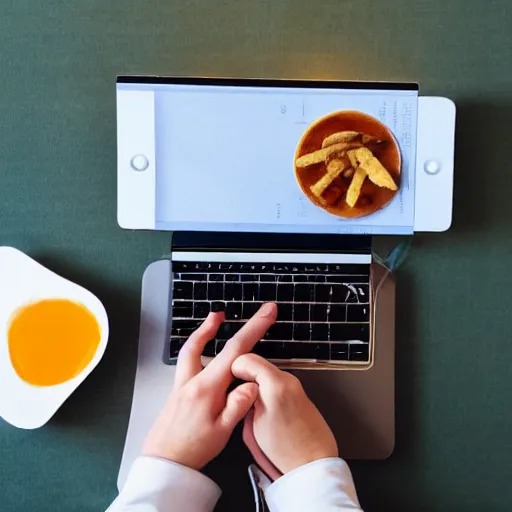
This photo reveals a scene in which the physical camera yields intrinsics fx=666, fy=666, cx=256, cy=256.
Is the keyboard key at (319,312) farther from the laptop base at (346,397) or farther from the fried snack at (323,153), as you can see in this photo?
the fried snack at (323,153)

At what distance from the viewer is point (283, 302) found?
32.3 inches

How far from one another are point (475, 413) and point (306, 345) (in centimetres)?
23

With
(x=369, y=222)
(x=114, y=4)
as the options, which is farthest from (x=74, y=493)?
(x=114, y=4)

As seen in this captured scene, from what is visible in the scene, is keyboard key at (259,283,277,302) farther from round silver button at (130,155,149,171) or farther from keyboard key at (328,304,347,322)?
round silver button at (130,155,149,171)

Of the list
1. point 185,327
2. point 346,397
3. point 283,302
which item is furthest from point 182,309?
point 346,397

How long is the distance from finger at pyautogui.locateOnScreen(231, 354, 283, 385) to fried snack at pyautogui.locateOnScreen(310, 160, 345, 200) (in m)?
0.21

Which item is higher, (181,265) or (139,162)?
(139,162)

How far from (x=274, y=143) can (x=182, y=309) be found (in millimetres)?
232

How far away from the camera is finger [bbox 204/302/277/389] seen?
0.79 meters

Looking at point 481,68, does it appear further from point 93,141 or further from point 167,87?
point 93,141

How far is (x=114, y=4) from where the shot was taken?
84cm

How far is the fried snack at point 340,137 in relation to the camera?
0.79 meters

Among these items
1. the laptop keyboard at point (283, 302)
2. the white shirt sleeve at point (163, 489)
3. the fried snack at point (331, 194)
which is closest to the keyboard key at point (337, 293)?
the laptop keyboard at point (283, 302)

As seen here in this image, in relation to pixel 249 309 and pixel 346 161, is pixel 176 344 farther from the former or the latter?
pixel 346 161
